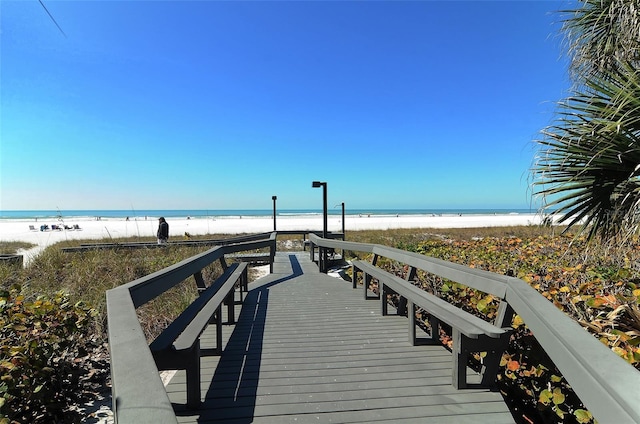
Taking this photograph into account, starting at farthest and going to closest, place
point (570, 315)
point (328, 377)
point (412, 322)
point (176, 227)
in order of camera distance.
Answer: point (176, 227), point (412, 322), point (570, 315), point (328, 377)

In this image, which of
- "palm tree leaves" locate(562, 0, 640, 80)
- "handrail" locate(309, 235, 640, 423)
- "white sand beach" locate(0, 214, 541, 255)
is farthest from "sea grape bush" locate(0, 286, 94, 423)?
"white sand beach" locate(0, 214, 541, 255)

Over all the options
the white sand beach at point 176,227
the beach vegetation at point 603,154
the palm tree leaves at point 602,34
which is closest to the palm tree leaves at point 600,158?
the beach vegetation at point 603,154

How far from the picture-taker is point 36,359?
8.49 ft

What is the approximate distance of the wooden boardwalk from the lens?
→ 2.31 metres

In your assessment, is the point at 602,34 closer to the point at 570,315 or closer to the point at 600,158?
the point at 600,158

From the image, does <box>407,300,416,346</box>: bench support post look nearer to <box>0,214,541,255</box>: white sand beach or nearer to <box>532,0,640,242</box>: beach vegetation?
<box>532,0,640,242</box>: beach vegetation

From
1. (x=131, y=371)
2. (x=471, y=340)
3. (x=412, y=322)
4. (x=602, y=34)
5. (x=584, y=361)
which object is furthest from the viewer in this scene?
(x=602, y=34)

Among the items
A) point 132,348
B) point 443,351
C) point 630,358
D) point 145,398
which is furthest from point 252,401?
point 630,358

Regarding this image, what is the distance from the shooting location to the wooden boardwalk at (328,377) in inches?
91.1

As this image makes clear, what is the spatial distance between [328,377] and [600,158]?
10.4 feet

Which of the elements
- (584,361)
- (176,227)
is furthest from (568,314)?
(176,227)

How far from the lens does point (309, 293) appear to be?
603 cm

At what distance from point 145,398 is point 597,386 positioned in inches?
60.5

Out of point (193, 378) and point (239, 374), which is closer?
point (193, 378)
